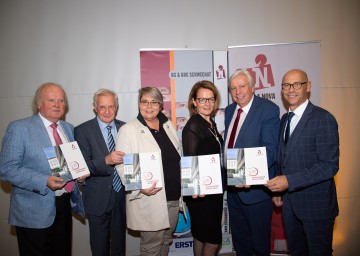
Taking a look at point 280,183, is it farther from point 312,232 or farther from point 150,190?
point 150,190

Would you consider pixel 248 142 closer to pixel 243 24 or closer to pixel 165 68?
pixel 165 68

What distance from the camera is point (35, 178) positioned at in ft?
6.56

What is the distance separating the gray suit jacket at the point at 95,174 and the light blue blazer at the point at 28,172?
0.34 meters

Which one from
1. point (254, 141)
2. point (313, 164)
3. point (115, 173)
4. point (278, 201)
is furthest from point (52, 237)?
point (313, 164)

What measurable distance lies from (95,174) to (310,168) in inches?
77.4

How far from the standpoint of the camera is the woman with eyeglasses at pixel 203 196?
227cm

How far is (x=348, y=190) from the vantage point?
3.55 meters

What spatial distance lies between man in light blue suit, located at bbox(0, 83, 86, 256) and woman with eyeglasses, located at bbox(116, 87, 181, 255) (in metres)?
0.59

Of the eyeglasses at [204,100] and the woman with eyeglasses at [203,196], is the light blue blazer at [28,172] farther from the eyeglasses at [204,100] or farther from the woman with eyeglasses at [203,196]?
the eyeglasses at [204,100]

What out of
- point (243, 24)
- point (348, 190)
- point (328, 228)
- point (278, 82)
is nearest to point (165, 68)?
point (243, 24)

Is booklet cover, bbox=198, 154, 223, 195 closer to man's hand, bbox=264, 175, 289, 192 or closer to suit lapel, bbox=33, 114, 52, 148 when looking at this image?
man's hand, bbox=264, 175, 289, 192

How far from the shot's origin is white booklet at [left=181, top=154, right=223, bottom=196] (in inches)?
81.8

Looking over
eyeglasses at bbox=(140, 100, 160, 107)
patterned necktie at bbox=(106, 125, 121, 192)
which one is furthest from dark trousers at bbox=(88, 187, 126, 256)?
eyeglasses at bbox=(140, 100, 160, 107)

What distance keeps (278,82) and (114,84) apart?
2269 millimetres
